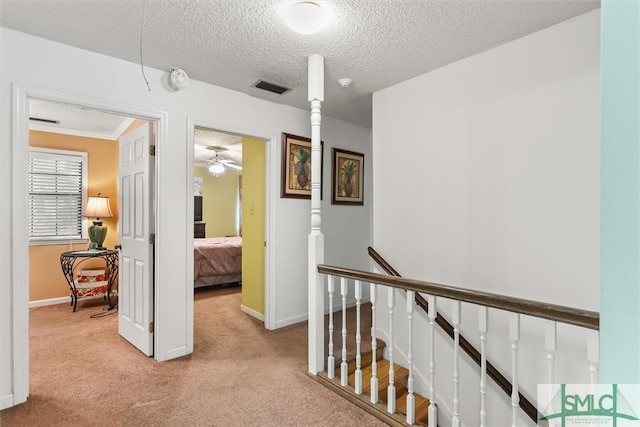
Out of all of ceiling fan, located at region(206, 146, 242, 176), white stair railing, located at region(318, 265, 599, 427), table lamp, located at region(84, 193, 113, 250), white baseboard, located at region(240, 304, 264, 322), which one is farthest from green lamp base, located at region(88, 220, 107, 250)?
white stair railing, located at region(318, 265, 599, 427)

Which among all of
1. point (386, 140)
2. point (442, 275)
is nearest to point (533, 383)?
point (442, 275)

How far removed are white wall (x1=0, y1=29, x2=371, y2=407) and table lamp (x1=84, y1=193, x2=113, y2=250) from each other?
2.24m

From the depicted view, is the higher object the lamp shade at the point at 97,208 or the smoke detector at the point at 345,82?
the smoke detector at the point at 345,82

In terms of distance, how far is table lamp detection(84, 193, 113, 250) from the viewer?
13.8 ft

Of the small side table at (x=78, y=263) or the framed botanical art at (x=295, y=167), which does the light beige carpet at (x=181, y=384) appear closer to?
the small side table at (x=78, y=263)

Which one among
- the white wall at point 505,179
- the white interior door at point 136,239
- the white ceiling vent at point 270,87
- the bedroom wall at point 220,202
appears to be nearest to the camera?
the white wall at point 505,179

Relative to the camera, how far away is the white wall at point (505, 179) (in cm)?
188

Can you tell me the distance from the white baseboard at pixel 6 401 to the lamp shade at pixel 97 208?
285cm

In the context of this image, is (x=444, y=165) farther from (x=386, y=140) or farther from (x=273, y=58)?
(x=273, y=58)

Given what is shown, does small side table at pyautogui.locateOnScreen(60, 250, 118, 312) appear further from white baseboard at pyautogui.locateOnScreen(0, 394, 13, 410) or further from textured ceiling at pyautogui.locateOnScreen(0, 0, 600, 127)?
textured ceiling at pyautogui.locateOnScreen(0, 0, 600, 127)

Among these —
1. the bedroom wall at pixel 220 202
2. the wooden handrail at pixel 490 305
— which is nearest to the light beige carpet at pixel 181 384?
the wooden handrail at pixel 490 305

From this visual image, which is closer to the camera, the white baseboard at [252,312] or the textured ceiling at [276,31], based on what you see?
the textured ceiling at [276,31]

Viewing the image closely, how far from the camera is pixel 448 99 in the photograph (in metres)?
2.54

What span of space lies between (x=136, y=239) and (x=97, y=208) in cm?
209
